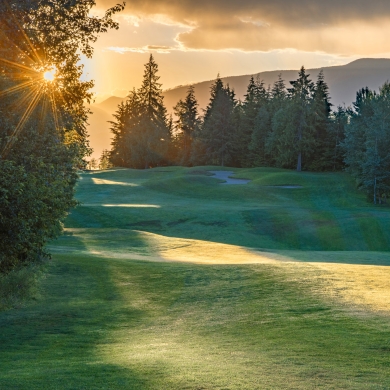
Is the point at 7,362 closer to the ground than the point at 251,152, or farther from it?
closer to the ground

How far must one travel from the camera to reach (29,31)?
16.4 m

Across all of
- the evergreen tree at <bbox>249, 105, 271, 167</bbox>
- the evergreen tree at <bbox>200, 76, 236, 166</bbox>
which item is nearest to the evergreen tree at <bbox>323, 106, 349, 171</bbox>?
the evergreen tree at <bbox>249, 105, 271, 167</bbox>

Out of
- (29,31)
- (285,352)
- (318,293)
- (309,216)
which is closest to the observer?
(285,352)

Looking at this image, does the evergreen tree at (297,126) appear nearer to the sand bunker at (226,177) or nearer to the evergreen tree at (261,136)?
the evergreen tree at (261,136)

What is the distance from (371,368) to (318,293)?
6.11 m

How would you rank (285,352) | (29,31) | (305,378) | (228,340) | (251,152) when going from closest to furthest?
(305,378)
(285,352)
(228,340)
(29,31)
(251,152)

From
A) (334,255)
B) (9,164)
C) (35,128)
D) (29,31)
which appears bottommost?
(334,255)

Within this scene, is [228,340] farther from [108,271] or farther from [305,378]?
[108,271]

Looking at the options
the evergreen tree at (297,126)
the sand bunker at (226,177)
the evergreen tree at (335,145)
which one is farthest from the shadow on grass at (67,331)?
the evergreen tree at (335,145)

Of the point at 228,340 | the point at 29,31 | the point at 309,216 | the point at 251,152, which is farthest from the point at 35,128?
the point at 251,152

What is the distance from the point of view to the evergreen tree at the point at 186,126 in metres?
115

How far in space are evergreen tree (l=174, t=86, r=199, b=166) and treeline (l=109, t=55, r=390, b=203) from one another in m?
0.21

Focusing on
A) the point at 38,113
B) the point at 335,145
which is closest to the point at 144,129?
the point at 335,145

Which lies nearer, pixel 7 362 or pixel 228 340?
pixel 7 362
